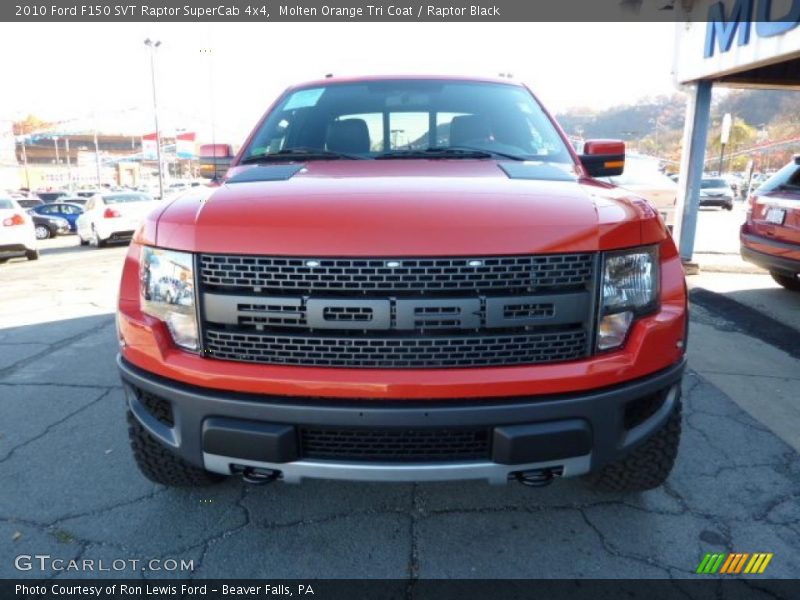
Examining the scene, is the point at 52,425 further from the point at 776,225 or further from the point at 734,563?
the point at 776,225

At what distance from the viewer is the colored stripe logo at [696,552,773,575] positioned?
2.03 metres

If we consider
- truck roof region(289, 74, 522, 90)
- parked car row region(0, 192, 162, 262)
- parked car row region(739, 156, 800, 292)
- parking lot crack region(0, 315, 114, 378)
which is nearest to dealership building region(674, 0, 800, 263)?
parked car row region(739, 156, 800, 292)

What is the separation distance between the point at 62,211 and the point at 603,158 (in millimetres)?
23446

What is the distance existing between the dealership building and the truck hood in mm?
5366

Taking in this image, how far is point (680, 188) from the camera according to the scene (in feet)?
25.5

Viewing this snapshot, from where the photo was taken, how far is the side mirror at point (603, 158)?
3059mm

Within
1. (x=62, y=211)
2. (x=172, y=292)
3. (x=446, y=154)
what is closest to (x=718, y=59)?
(x=446, y=154)

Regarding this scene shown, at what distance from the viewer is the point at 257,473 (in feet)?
6.10

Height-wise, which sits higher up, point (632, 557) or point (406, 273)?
point (406, 273)

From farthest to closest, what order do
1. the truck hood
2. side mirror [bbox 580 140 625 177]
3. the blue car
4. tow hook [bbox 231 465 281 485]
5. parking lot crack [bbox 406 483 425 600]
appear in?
the blue car < side mirror [bbox 580 140 625 177] < parking lot crack [bbox 406 483 425 600] < tow hook [bbox 231 465 281 485] < the truck hood

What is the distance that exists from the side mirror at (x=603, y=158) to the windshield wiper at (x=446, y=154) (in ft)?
1.84

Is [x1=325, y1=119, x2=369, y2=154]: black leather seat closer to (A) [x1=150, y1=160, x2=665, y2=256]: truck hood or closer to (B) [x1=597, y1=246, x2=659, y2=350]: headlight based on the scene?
(A) [x1=150, y1=160, x2=665, y2=256]: truck hood

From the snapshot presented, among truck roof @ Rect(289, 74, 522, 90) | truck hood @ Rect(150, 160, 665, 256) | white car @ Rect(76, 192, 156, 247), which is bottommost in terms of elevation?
white car @ Rect(76, 192, 156, 247)

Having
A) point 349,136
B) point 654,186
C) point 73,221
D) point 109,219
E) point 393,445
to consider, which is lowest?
point 73,221
